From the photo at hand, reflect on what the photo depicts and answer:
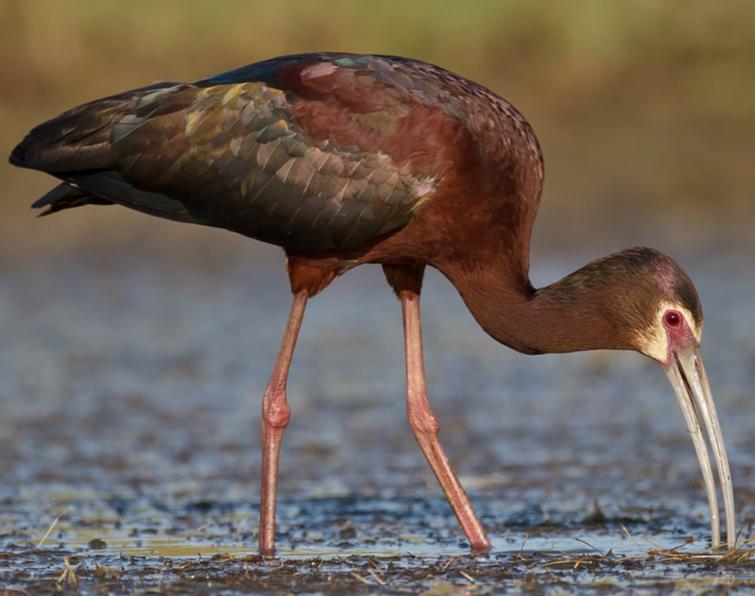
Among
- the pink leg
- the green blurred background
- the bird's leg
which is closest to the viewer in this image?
the bird's leg

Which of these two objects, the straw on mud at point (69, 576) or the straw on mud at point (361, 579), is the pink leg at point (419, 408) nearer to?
the straw on mud at point (361, 579)

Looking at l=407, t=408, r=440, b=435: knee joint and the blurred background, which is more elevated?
the blurred background

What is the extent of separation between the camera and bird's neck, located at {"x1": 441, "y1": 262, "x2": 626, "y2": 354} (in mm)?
7492

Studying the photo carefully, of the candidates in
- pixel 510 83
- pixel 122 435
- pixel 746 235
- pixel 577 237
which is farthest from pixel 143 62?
pixel 122 435

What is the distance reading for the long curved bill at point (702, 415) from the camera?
7.27 meters

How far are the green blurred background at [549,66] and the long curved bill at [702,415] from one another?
8.81m

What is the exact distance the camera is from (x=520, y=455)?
975 cm

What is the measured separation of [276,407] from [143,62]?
34.1 feet

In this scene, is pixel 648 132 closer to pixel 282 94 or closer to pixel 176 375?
pixel 176 375

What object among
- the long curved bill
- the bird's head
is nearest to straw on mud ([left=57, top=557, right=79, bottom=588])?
the bird's head

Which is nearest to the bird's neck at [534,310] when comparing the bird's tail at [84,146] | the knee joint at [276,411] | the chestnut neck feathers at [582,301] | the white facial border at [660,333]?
the chestnut neck feathers at [582,301]

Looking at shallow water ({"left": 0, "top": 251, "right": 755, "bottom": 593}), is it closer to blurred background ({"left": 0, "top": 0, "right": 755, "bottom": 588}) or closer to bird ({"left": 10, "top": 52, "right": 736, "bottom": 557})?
blurred background ({"left": 0, "top": 0, "right": 755, "bottom": 588})

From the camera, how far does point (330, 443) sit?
33.2ft

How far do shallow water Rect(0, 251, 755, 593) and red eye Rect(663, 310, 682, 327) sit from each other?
89 centimetres
